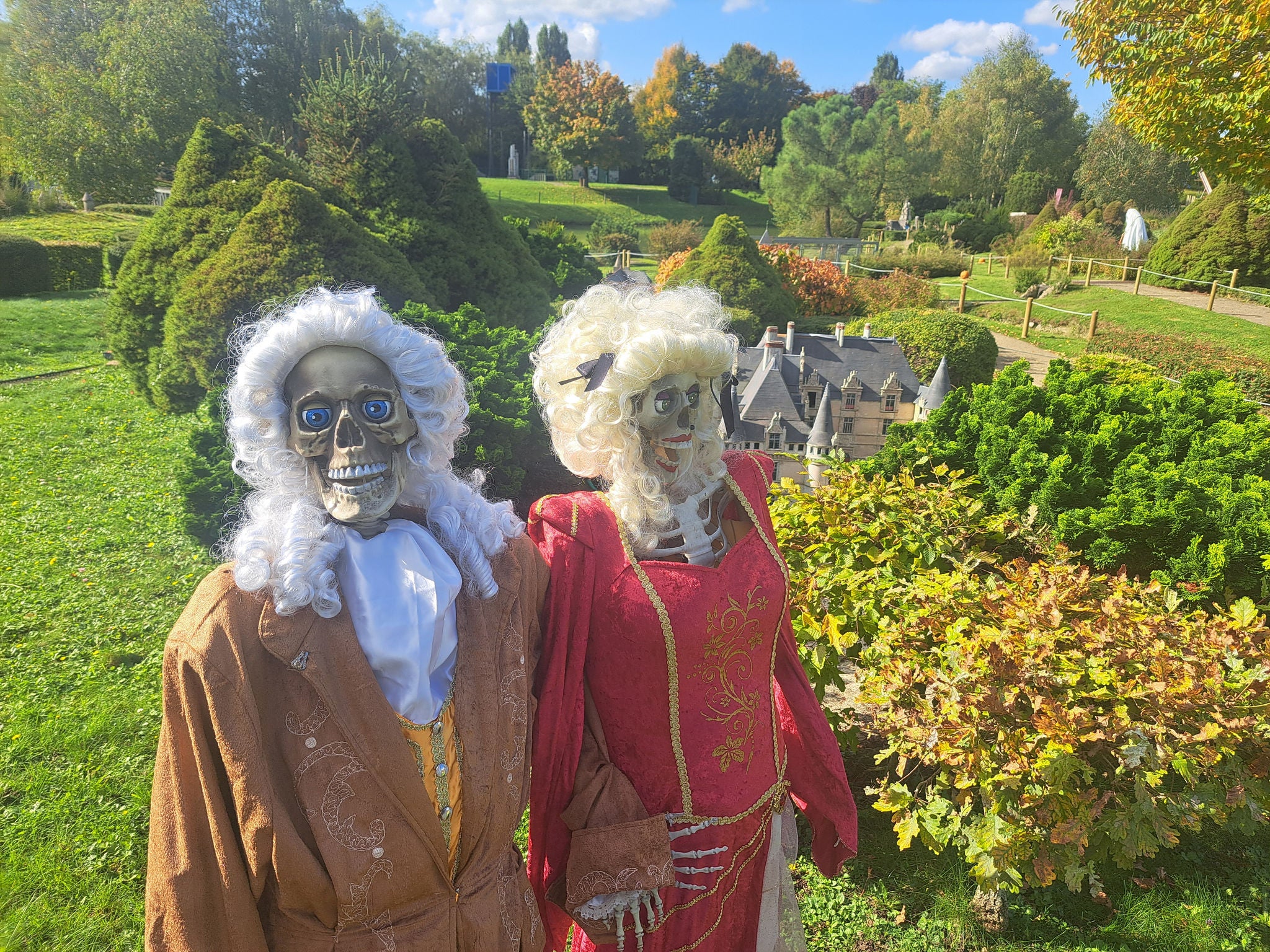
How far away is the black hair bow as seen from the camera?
187cm

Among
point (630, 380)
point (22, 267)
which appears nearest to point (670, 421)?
point (630, 380)

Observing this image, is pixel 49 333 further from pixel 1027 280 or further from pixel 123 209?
pixel 1027 280

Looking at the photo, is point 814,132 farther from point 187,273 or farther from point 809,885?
point 809,885

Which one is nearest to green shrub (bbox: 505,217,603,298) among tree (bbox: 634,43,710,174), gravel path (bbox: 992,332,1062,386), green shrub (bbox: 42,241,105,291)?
gravel path (bbox: 992,332,1062,386)

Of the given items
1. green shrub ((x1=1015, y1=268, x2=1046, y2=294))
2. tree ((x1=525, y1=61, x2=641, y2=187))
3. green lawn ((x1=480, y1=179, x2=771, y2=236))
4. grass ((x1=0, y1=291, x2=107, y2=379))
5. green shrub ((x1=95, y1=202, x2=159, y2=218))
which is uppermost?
tree ((x1=525, y1=61, x2=641, y2=187))

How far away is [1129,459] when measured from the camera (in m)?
4.11

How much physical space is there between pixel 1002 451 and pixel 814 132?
2865 cm

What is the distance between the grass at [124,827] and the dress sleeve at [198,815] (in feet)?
6.78

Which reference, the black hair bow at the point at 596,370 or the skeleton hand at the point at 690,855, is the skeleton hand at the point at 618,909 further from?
the black hair bow at the point at 596,370

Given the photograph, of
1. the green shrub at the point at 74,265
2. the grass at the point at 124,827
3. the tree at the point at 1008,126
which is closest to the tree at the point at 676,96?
the tree at the point at 1008,126

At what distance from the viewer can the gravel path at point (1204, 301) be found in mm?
14891

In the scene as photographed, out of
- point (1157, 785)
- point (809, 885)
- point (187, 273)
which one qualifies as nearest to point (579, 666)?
point (809, 885)

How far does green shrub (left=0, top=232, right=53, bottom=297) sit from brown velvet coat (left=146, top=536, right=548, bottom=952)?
18005mm

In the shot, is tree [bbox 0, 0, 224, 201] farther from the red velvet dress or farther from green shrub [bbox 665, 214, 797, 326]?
the red velvet dress
